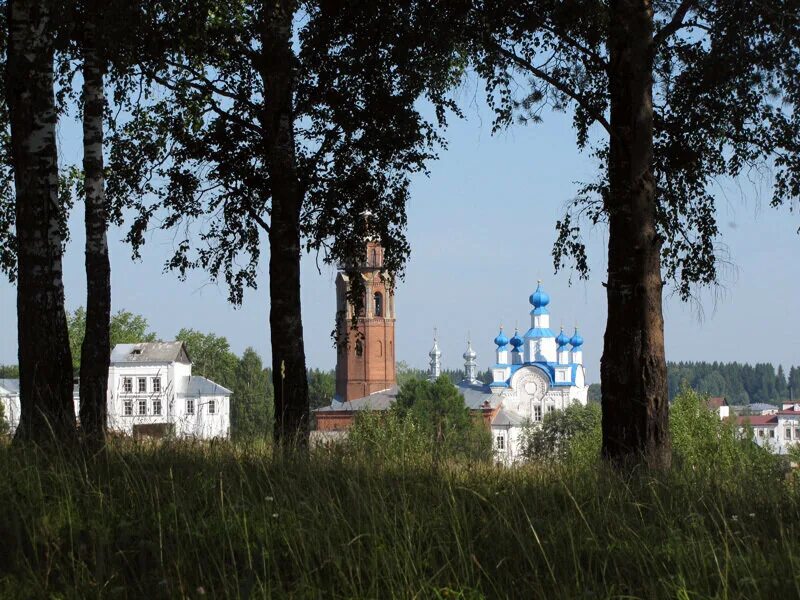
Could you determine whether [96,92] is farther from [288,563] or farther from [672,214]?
[288,563]

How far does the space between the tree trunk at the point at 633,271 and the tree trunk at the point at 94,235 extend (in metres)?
5.88

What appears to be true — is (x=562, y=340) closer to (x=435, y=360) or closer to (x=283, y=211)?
(x=435, y=360)

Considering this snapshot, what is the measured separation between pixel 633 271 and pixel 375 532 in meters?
4.69

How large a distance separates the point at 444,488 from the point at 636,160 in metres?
4.21

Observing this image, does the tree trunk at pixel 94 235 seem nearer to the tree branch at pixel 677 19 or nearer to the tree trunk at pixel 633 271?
the tree trunk at pixel 633 271

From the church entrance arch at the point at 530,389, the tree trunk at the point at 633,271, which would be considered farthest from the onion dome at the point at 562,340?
the tree trunk at the point at 633,271

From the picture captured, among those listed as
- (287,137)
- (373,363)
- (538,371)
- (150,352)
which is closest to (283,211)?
(287,137)

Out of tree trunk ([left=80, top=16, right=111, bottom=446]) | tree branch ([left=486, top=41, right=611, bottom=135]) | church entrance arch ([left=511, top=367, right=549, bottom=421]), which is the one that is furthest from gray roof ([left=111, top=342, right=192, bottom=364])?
tree branch ([left=486, top=41, right=611, bottom=135])

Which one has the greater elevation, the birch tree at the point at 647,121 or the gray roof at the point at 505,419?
the birch tree at the point at 647,121

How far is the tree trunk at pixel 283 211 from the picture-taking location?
11938 millimetres

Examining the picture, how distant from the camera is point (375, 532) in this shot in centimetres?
461

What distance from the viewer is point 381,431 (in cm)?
733

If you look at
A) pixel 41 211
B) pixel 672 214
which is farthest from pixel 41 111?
pixel 672 214

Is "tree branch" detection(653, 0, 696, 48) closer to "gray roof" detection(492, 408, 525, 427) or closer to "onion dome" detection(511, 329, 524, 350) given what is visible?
"gray roof" detection(492, 408, 525, 427)
